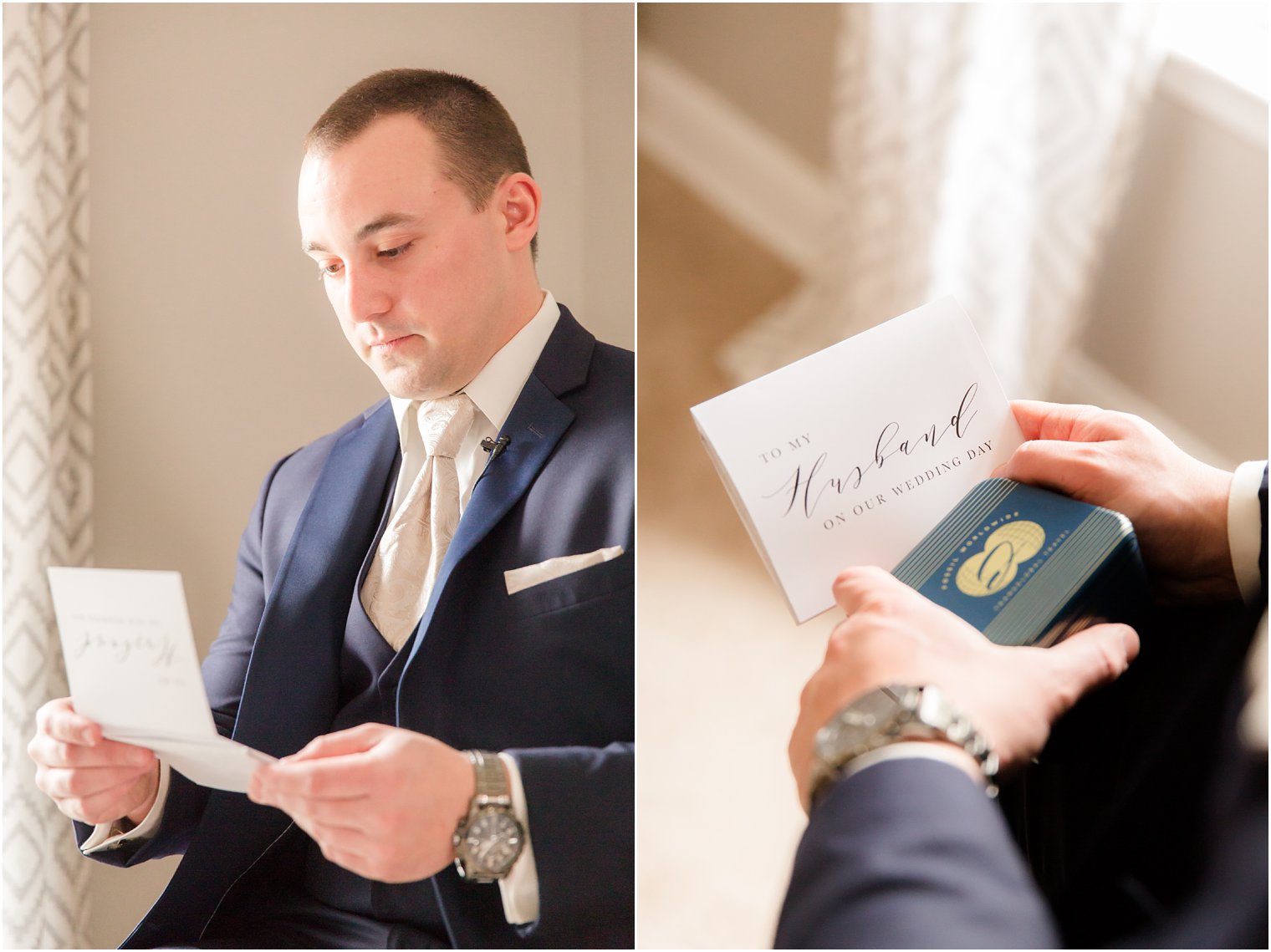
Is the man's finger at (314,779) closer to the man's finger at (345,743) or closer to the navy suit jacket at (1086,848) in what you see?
the man's finger at (345,743)

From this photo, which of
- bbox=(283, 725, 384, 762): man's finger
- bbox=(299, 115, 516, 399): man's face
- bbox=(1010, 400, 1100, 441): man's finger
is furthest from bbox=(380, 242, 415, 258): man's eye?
bbox=(1010, 400, 1100, 441): man's finger

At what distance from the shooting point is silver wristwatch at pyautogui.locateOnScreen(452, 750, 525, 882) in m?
0.85

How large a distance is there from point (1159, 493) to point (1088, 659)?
0.57 ft

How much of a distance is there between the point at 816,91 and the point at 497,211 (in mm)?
1330

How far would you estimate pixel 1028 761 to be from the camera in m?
0.70

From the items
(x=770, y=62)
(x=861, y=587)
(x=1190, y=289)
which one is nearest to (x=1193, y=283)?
(x=1190, y=289)

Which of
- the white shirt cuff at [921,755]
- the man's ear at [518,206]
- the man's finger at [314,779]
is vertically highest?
the man's ear at [518,206]

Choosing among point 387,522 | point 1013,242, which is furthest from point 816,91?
point 387,522

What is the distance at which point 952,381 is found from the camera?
852 mm

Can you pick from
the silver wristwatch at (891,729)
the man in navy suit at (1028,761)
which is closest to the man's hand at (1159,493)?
the man in navy suit at (1028,761)

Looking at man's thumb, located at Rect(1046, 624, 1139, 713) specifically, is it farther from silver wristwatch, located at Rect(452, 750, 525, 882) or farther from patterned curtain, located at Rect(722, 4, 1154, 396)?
patterned curtain, located at Rect(722, 4, 1154, 396)

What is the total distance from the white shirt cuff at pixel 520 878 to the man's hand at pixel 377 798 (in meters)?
0.03

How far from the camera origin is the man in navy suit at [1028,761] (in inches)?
23.7

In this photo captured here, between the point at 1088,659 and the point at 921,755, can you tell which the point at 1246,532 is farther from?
the point at 921,755
